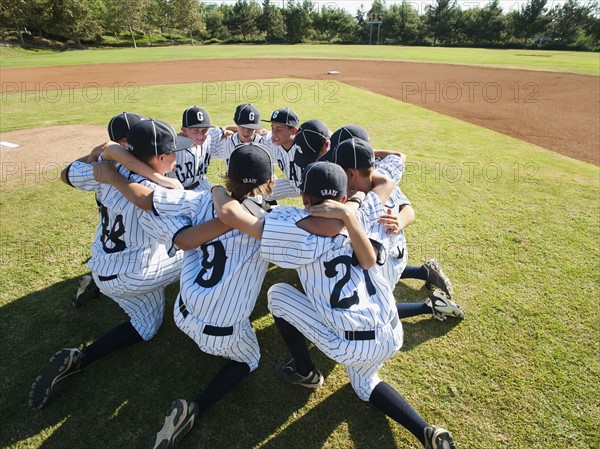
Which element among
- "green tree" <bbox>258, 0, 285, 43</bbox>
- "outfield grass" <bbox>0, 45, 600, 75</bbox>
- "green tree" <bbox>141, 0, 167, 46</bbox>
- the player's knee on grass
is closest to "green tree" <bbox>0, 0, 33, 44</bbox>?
"outfield grass" <bbox>0, 45, 600, 75</bbox>

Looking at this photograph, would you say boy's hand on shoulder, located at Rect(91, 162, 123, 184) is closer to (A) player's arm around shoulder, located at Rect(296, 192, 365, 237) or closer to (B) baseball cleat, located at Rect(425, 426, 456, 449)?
(A) player's arm around shoulder, located at Rect(296, 192, 365, 237)

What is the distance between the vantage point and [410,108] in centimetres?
1241

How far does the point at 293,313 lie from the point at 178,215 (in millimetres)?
1028

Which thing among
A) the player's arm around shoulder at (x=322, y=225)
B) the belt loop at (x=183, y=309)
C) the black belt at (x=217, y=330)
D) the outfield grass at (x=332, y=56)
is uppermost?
the outfield grass at (x=332, y=56)

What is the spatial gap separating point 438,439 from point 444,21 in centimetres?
6576

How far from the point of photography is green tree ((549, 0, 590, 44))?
50.3 m

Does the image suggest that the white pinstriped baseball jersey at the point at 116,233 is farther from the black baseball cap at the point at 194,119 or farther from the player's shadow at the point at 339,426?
the player's shadow at the point at 339,426

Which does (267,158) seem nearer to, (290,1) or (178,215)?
(178,215)

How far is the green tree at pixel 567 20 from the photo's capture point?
50312 millimetres

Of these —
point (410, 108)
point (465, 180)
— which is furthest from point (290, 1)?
point (465, 180)

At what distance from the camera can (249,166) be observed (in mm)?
2258

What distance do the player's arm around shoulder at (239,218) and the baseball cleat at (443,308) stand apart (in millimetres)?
1984

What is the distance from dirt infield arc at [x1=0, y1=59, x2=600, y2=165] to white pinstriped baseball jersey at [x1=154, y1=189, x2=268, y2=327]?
29.9 feet

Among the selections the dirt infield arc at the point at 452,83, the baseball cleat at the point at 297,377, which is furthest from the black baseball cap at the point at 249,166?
the dirt infield arc at the point at 452,83
